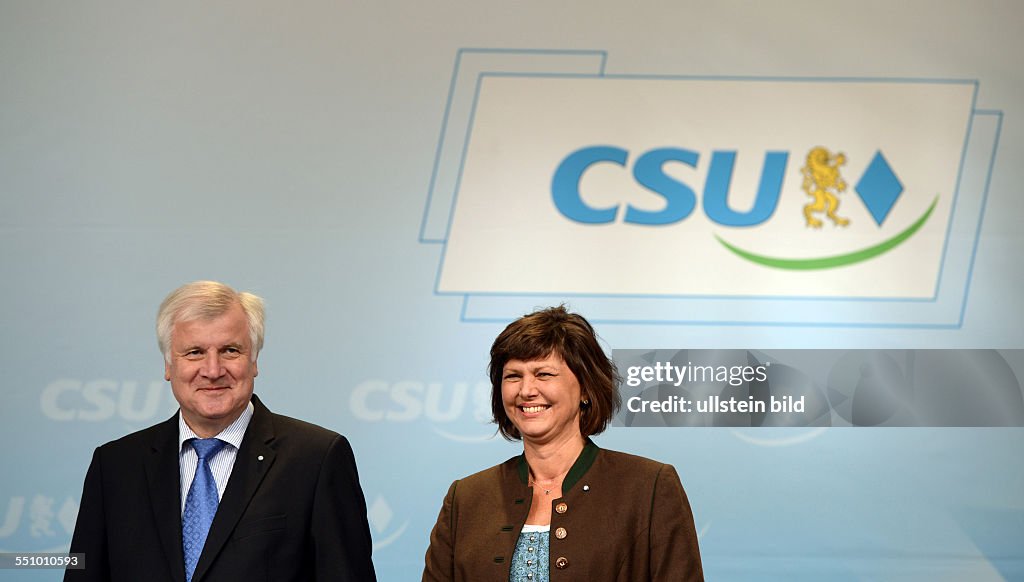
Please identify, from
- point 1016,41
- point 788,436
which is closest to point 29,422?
point 788,436

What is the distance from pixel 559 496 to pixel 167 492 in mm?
786

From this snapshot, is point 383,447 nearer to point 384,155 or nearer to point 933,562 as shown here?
point 384,155

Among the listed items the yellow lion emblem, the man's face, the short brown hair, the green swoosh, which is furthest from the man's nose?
the yellow lion emblem

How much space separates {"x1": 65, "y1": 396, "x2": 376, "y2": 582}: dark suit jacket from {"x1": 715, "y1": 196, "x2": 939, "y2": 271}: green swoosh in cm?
221

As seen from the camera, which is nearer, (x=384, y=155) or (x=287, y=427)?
(x=287, y=427)

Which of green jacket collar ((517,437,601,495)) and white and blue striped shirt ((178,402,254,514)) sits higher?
green jacket collar ((517,437,601,495))

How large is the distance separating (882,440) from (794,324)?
521mm

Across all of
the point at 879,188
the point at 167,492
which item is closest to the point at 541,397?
the point at 167,492

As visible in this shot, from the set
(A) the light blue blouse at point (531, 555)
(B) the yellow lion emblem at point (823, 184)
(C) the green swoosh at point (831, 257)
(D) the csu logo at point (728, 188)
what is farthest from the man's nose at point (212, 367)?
(B) the yellow lion emblem at point (823, 184)

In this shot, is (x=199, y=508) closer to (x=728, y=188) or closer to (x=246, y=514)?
(x=246, y=514)

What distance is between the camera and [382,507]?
13.4 ft

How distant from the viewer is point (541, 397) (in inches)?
91.2

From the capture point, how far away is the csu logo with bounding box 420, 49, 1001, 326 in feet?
13.5

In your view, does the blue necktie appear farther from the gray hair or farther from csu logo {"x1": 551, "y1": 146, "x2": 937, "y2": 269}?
csu logo {"x1": 551, "y1": 146, "x2": 937, "y2": 269}
